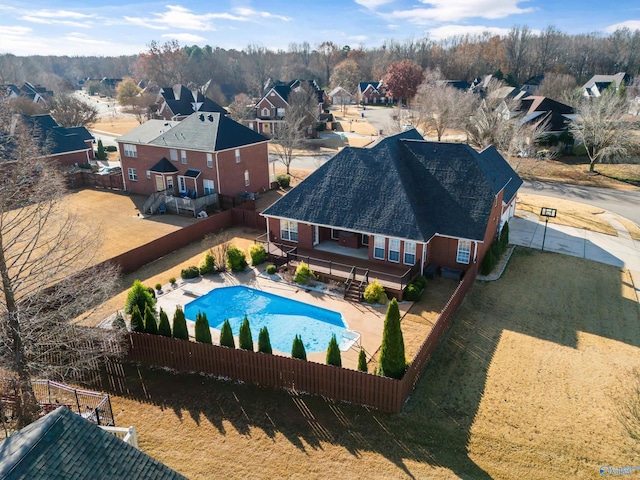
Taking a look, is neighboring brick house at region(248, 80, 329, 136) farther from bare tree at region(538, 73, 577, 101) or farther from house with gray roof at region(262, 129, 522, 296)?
house with gray roof at region(262, 129, 522, 296)

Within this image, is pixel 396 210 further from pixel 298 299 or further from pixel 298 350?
pixel 298 350

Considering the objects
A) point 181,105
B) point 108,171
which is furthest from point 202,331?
point 181,105

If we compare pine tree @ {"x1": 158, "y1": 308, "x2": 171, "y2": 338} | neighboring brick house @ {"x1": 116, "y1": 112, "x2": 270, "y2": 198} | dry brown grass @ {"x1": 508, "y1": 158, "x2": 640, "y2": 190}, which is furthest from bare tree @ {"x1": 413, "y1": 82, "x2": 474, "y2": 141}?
pine tree @ {"x1": 158, "y1": 308, "x2": 171, "y2": 338}

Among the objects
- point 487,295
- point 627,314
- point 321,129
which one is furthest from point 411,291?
point 321,129

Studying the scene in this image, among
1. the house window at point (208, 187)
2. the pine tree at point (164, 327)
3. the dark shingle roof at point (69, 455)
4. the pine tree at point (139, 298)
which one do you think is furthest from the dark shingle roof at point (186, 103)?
the dark shingle roof at point (69, 455)

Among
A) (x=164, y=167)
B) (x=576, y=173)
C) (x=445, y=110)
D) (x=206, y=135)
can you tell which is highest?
(x=445, y=110)

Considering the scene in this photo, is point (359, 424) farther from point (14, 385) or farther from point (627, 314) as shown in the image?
point (627, 314)
